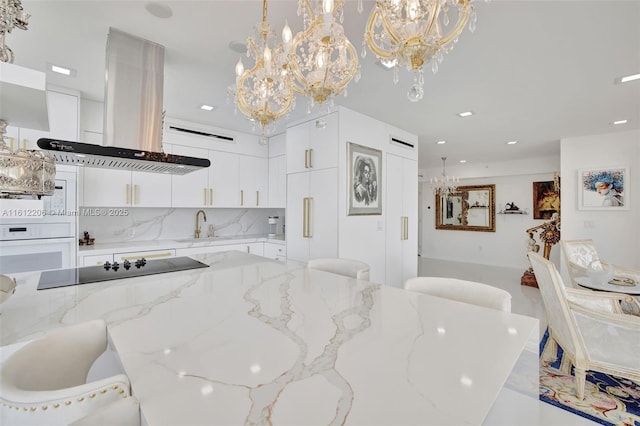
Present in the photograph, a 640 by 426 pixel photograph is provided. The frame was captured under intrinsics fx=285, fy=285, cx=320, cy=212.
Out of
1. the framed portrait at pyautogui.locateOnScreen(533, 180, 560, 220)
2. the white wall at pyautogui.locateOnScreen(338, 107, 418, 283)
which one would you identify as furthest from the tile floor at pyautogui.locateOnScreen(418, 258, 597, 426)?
the white wall at pyautogui.locateOnScreen(338, 107, 418, 283)

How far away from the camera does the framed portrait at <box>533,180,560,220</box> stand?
603cm

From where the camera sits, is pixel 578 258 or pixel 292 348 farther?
pixel 578 258

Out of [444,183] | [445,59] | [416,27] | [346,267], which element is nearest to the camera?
[416,27]

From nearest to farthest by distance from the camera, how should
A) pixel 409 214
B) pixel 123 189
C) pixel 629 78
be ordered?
pixel 629 78 → pixel 123 189 → pixel 409 214


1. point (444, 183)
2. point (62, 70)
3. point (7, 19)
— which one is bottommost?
point (7, 19)

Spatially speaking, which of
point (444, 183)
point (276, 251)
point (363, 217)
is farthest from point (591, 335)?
point (444, 183)

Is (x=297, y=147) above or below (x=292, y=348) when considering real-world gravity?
above

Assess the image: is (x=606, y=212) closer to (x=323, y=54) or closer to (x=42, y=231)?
(x=323, y=54)

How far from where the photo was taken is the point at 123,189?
10.8 feet

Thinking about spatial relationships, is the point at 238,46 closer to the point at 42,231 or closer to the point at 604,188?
the point at 42,231

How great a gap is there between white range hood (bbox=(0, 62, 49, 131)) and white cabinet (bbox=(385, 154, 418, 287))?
3.52 m

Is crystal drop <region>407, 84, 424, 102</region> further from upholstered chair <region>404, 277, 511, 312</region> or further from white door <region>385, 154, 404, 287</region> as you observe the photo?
white door <region>385, 154, 404, 287</region>

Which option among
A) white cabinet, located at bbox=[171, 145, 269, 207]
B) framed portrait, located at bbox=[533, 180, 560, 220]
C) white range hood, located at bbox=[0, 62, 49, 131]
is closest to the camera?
white range hood, located at bbox=[0, 62, 49, 131]

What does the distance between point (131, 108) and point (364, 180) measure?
8.12 ft
